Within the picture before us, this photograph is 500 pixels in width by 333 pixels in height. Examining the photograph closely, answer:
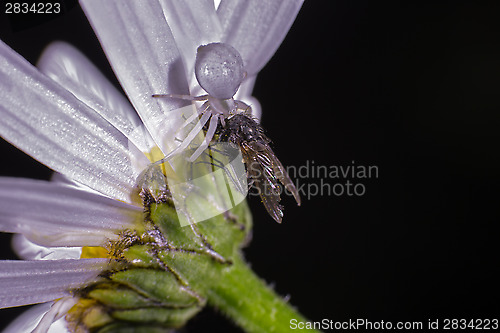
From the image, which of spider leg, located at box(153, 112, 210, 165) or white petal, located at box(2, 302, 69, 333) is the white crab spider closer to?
spider leg, located at box(153, 112, 210, 165)

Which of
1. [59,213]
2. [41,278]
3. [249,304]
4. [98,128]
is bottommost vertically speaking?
[249,304]

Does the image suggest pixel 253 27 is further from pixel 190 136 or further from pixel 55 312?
pixel 55 312

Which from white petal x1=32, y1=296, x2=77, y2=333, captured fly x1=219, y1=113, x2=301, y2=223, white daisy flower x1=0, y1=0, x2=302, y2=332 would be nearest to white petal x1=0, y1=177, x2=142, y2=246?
white daisy flower x1=0, y1=0, x2=302, y2=332

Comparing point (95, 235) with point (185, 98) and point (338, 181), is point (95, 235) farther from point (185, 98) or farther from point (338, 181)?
point (338, 181)

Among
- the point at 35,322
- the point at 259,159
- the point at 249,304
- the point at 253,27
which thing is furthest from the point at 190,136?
the point at 35,322

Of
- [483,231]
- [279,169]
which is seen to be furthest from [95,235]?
[483,231]

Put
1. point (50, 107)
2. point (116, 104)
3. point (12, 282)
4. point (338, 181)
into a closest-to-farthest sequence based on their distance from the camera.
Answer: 1. point (12, 282)
2. point (50, 107)
3. point (116, 104)
4. point (338, 181)

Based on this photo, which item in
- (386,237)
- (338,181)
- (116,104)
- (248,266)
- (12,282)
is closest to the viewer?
(12,282)
